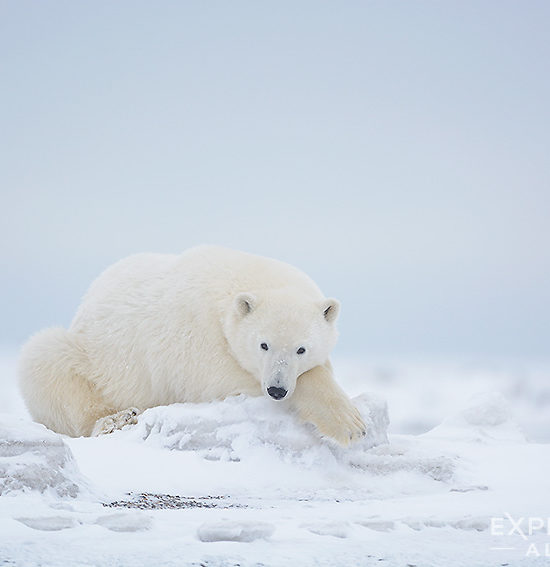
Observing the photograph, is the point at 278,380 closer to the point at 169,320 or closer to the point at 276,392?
the point at 276,392

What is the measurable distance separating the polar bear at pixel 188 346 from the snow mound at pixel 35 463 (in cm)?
229

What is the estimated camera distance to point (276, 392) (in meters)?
7.02

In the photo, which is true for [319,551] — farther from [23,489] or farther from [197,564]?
[23,489]

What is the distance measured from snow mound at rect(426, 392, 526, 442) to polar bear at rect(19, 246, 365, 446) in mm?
2485

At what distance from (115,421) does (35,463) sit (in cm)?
333

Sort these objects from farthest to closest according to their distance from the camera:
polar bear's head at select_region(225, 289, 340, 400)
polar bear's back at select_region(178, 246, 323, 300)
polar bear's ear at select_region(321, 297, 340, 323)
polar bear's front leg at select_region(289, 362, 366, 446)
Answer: polar bear's back at select_region(178, 246, 323, 300)
polar bear's ear at select_region(321, 297, 340, 323)
polar bear's head at select_region(225, 289, 340, 400)
polar bear's front leg at select_region(289, 362, 366, 446)

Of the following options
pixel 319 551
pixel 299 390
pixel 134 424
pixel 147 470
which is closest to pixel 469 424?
pixel 299 390

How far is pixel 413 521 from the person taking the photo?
15.0 ft

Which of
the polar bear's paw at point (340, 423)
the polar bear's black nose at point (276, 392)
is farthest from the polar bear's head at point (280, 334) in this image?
the polar bear's paw at point (340, 423)

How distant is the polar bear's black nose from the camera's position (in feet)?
23.0

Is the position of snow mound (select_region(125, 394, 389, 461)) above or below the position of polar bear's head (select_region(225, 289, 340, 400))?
below

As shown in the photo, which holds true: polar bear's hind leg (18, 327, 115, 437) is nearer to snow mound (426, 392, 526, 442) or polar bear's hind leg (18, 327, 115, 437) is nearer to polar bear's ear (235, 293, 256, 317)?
polar bear's ear (235, 293, 256, 317)

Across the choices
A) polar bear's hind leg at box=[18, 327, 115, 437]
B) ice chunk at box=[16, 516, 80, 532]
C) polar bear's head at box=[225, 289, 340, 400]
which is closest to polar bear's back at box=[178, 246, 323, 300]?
polar bear's head at box=[225, 289, 340, 400]

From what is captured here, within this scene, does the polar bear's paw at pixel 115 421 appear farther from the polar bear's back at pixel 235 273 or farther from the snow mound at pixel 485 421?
the snow mound at pixel 485 421
